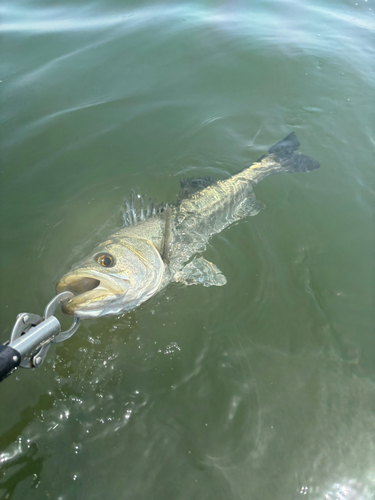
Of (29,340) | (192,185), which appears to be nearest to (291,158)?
(192,185)

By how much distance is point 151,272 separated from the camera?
295 cm

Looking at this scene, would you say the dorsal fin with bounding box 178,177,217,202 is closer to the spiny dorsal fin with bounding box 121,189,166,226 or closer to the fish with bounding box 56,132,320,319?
the fish with bounding box 56,132,320,319

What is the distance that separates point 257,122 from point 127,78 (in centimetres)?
283

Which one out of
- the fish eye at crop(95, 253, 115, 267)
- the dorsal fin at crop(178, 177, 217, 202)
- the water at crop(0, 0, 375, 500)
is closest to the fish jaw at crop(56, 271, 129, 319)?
the fish eye at crop(95, 253, 115, 267)

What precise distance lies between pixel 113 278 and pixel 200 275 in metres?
1.20

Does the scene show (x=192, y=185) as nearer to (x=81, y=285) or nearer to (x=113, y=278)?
(x=113, y=278)

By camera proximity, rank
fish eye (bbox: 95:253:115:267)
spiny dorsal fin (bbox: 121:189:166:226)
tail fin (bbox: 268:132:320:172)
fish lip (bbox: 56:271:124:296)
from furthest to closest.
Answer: tail fin (bbox: 268:132:320:172), spiny dorsal fin (bbox: 121:189:166:226), fish eye (bbox: 95:253:115:267), fish lip (bbox: 56:271:124:296)

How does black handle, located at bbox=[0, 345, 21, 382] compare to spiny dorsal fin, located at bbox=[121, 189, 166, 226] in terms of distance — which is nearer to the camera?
black handle, located at bbox=[0, 345, 21, 382]

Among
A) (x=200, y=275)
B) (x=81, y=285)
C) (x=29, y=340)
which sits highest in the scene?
(x=29, y=340)

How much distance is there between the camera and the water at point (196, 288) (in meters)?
2.34

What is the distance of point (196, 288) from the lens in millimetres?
3412

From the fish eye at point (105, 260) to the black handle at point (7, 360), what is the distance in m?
1.16

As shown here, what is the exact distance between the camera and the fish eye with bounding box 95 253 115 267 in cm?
260

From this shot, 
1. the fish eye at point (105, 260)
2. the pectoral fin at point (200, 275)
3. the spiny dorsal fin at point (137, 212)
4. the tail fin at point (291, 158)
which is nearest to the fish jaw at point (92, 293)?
the fish eye at point (105, 260)
